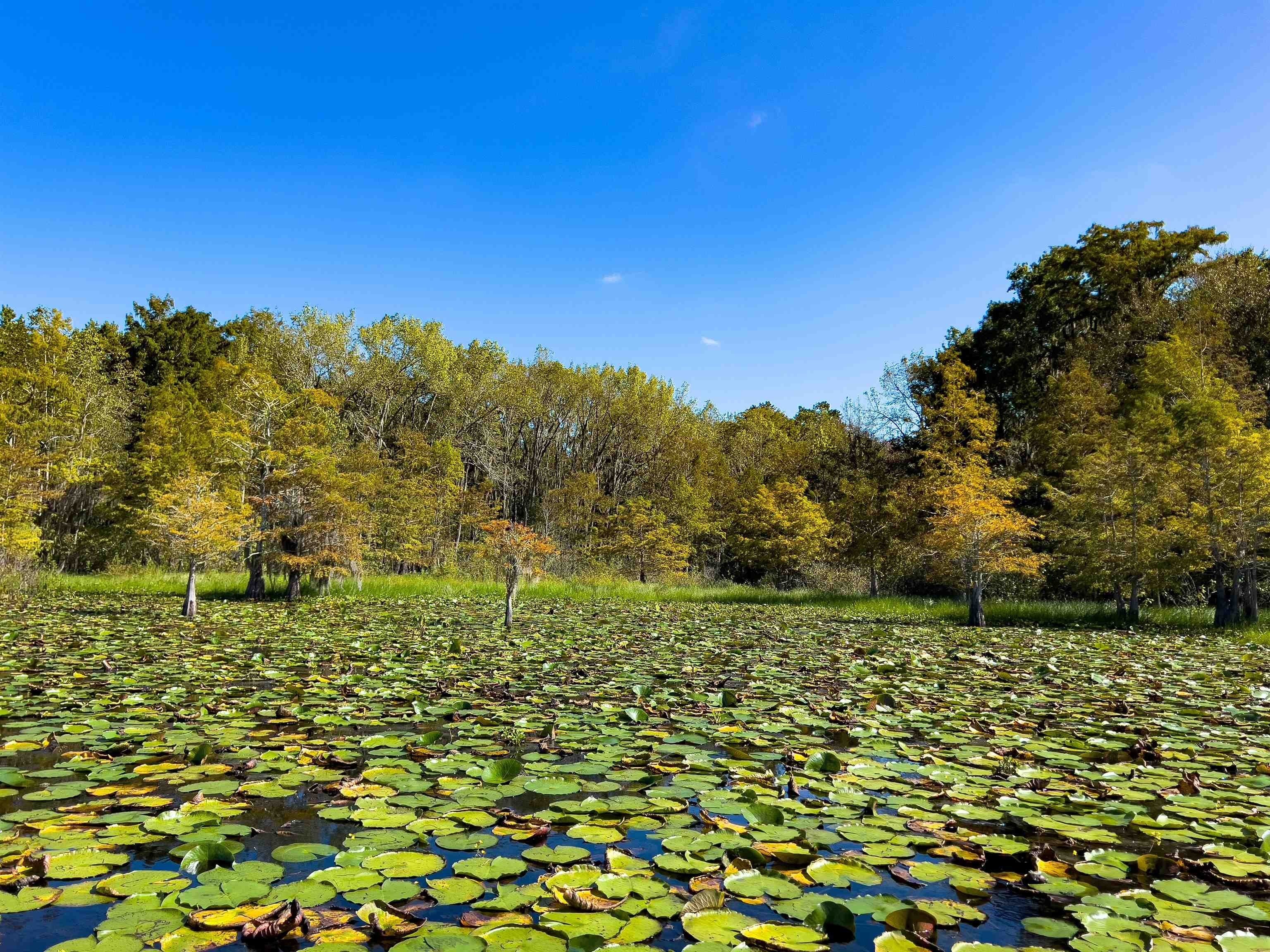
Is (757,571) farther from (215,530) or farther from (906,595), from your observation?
(215,530)

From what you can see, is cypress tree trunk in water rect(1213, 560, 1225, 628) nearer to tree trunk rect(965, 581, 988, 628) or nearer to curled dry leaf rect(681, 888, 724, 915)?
tree trunk rect(965, 581, 988, 628)

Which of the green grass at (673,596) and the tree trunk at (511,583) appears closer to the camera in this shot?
the tree trunk at (511,583)

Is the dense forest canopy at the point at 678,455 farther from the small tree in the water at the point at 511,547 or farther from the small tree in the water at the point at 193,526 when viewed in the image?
the small tree in the water at the point at 511,547

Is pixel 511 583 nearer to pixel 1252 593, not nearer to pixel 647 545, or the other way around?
pixel 1252 593

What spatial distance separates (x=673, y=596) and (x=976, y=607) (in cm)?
975

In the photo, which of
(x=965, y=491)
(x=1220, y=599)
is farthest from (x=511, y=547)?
(x=1220, y=599)

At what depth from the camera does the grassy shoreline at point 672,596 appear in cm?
1531

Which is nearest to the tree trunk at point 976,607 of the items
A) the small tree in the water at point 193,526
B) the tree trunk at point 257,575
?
the small tree in the water at point 193,526

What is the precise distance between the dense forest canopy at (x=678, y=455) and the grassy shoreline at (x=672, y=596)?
0.83 metres

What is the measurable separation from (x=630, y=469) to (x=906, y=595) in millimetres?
16455

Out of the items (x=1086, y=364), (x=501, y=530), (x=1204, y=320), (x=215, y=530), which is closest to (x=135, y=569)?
(x=215, y=530)

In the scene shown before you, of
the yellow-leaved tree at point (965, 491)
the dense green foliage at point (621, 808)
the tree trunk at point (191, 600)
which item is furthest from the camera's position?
the yellow-leaved tree at point (965, 491)

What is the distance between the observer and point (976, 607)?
14.0 m

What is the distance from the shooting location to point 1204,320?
21875mm
